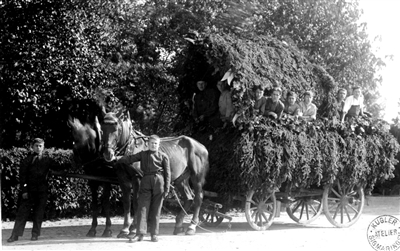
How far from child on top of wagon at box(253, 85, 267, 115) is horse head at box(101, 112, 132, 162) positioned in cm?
279

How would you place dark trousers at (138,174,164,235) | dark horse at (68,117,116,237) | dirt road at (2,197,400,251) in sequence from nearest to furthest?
dirt road at (2,197,400,251), dark trousers at (138,174,164,235), dark horse at (68,117,116,237)

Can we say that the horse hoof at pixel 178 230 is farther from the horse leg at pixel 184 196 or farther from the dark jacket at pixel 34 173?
the dark jacket at pixel 34 173

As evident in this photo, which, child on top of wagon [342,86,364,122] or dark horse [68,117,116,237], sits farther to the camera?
child on top of wagon [342,86,364,122]

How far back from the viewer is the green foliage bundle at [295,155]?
11000mm

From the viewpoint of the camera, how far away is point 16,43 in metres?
15.1

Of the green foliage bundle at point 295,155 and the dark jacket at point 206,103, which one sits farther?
the dark jacket at point 206,103

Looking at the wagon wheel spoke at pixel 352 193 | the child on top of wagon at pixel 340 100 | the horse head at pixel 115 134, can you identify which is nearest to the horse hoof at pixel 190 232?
the horse head at pixel 115 134

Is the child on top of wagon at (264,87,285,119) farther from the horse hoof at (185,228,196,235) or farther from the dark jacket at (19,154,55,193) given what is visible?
the dark jacket at (19,154,55,193)

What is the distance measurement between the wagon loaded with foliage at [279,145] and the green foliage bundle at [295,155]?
0.02 metres

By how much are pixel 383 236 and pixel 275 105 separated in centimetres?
362

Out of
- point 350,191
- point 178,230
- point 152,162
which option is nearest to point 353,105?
point 350,191

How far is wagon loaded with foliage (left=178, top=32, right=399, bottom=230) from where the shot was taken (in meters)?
11.1

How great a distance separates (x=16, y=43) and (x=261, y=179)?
811 centimetres

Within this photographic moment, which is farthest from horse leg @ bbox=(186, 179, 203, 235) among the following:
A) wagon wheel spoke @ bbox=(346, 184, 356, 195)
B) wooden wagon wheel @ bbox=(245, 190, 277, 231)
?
wagon wheel spoke @ bbox=(346, 184, 356, 195)
